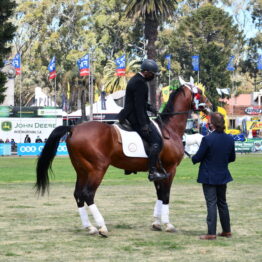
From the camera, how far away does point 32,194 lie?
63.8 feet

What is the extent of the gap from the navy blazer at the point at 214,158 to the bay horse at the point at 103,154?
4.28 ft

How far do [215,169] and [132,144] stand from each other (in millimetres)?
1683

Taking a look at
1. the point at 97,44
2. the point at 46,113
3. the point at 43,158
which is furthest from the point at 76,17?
the point at 43,158

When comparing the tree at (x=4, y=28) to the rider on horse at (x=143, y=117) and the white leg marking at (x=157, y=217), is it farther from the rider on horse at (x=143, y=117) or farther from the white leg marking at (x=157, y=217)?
the white leg marking at (x=157, y=217)

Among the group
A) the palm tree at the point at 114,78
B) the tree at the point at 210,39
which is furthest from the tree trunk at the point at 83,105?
the tree at the point at 210,39

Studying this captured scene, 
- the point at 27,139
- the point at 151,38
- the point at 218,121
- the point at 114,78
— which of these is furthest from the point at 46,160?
the point at 114,78

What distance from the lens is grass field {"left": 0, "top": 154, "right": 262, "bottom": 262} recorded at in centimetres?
927

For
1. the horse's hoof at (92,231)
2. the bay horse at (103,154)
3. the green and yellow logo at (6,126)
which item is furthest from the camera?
the green and yellow logo at (6,126)

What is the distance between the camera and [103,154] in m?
11.7

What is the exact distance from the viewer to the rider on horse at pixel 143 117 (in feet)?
38.8

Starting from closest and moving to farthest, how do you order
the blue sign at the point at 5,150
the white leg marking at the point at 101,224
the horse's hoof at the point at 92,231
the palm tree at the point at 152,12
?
1. the white leg marking at the point at 101,224
2. the horse's hoof at the point at 92,231
3. the blue sign at the point at 5,150
4. the palm tree at the point at 152,12

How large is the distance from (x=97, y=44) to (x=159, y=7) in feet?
114

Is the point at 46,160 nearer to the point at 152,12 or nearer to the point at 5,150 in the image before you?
the point at 5,150

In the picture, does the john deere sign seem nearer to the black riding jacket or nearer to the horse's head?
the horse's head
